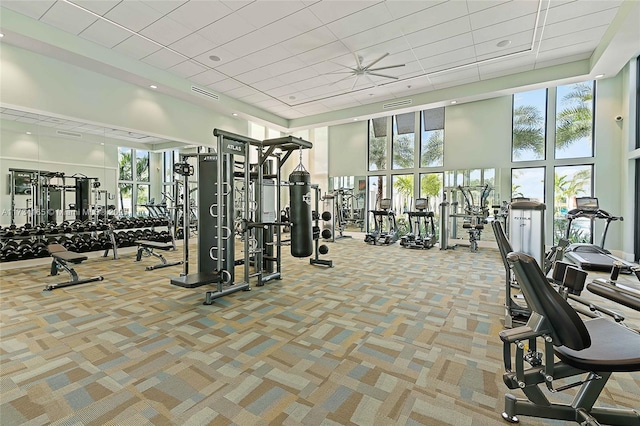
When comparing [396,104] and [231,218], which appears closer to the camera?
[231,218]

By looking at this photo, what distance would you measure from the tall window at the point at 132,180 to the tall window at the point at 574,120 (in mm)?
10415

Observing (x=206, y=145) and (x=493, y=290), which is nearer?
(x=493, y=290)

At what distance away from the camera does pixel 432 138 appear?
9336 mm

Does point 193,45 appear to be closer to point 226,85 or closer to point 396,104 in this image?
point 226,85

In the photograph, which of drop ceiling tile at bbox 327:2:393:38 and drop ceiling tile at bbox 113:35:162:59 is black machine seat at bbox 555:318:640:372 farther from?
drop ceiling tile at bbox 113:35:162:59

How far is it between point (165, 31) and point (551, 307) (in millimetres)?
6505

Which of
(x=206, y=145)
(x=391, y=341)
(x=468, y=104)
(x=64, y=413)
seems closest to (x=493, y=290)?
(x=391, y=341)

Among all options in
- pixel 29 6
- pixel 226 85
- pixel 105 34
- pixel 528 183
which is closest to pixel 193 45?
pixel 105 34

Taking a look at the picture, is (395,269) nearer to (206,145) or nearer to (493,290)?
(493,290)

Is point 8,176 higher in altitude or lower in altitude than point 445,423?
higher

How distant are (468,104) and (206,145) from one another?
769 centimetres

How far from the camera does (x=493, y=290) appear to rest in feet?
13.6

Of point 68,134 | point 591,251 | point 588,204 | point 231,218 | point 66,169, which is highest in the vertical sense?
point 68,134

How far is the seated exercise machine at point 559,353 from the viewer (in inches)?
53.6
